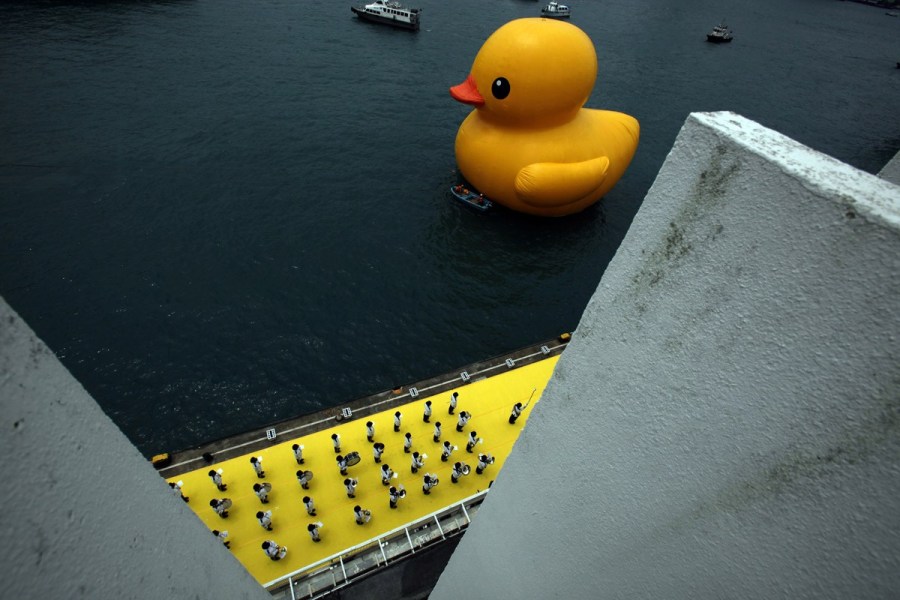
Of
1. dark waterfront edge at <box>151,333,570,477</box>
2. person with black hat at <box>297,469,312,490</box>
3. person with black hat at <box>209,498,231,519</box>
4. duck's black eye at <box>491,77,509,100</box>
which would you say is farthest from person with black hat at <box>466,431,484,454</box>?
duck's black eye at <box>491,77,509,100</box>

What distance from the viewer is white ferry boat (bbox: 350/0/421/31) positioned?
144 ft

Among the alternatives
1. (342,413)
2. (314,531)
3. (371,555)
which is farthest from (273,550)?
(342,413)

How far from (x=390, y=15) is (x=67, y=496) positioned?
2021 inches

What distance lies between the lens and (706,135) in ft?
5.61

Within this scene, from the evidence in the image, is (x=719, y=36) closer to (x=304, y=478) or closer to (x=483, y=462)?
(x=483, y=462)

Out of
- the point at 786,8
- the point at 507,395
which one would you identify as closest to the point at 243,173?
the point at 507,395

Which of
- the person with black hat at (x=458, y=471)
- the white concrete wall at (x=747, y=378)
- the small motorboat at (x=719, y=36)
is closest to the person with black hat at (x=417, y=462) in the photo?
the person with black hat at (x=458, y=471)

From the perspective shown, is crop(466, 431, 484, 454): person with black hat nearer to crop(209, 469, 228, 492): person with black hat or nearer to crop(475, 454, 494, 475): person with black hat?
crop(475, 454, 494, 475): person with black hat

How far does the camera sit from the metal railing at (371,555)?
791cm

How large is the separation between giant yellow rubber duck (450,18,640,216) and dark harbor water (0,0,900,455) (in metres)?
2.77

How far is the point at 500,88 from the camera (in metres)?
17.3

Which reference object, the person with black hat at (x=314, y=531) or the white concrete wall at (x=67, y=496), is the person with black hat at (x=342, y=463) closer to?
the person with black hat at (x=314, y=531)

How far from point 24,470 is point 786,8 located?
378 ft

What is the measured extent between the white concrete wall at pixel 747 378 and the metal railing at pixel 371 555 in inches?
226
